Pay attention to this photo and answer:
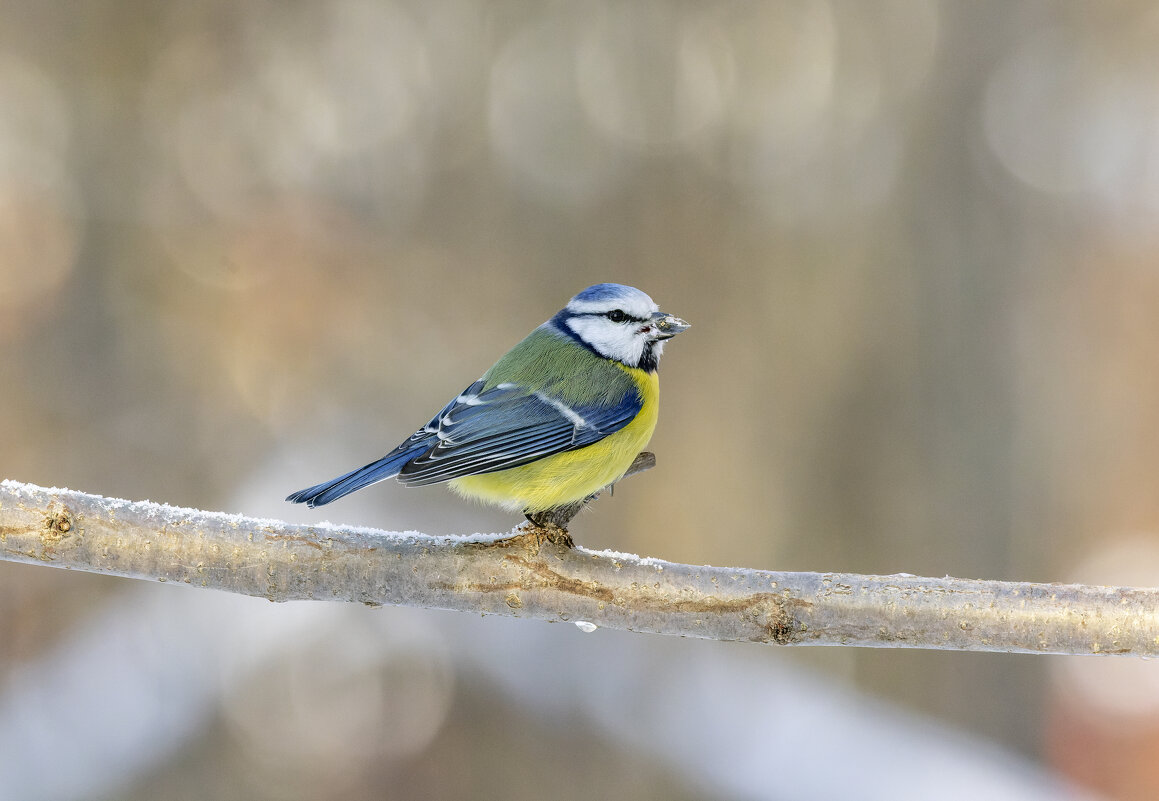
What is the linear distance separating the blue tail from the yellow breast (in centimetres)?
14

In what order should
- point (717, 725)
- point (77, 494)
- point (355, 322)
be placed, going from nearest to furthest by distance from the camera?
point (77, 494)
point (717, 725)
point (355, 322)

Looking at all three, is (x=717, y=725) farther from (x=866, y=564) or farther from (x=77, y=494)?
(x=77, y=494)

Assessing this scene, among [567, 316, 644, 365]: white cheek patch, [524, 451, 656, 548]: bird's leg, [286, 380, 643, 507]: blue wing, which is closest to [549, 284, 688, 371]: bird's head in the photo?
[567, 316, 644, 365]: white cheek patch

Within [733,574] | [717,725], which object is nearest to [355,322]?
[717,725]

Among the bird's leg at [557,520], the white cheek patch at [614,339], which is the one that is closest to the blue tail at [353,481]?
the bird's leg at [557,520]

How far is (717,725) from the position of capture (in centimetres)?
390

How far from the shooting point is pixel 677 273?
4297 millimetres

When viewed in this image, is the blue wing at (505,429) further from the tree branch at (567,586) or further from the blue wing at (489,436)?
the tree branch at (567,586)

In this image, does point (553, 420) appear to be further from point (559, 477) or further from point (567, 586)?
point (567, 586)

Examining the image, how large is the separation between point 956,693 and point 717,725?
1348 mm

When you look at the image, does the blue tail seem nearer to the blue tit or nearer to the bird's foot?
the blue tit

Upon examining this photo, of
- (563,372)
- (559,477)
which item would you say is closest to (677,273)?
(563,372)

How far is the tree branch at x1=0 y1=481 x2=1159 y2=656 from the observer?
5.04 ft

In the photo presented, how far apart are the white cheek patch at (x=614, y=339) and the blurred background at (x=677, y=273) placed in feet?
6.94
